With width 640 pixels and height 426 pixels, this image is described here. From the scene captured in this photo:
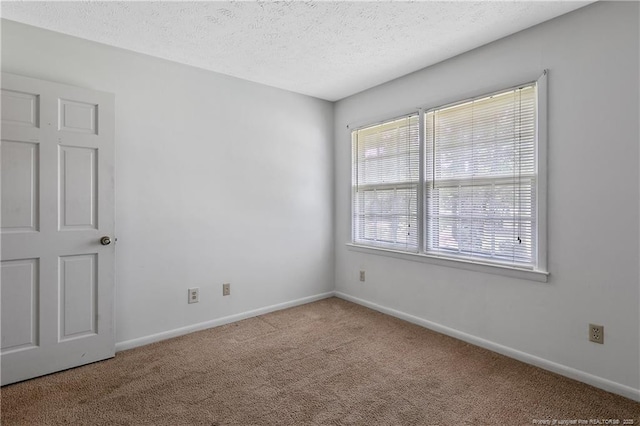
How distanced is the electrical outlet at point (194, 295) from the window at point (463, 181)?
185 centimetres

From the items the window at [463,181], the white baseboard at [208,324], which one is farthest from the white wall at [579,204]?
the white baseboard at [208,324]

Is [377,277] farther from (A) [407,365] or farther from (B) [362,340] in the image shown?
(A) [407,365]

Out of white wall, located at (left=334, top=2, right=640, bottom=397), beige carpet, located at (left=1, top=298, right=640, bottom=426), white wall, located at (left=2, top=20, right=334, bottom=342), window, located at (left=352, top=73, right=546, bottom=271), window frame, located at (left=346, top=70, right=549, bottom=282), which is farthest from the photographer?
white wall, located at (left=2, top=20, right=334, bottom=342)

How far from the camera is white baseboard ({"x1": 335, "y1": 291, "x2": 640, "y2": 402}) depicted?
6.61 ft

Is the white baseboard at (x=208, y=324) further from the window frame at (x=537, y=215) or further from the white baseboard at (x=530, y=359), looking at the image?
the window frame at (x=537, y=215)

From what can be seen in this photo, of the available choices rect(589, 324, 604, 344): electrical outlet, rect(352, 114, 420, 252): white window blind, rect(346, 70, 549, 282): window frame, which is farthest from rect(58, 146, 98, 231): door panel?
rect(589, 324, 604, 344): electrical outlet

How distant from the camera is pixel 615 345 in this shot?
2.04 m

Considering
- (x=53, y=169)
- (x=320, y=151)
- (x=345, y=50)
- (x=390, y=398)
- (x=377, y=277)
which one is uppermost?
(x=345, y=50)

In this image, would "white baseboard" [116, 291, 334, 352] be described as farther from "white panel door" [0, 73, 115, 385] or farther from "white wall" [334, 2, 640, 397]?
"white wall" [334, 2, 640, 397]

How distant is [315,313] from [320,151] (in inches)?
73.9

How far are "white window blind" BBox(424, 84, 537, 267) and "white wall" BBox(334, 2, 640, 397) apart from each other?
0.15m

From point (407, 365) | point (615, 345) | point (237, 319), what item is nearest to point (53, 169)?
point (237, 319)

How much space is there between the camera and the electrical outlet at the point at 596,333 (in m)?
2.09

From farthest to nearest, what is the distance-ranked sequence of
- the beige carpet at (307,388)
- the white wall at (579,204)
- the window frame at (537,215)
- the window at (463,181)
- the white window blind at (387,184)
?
the white window blind at (387,184), the window at (463,181), the window frame at (537,215), the white wall at (579,204), the beige carpet at (307,388)
